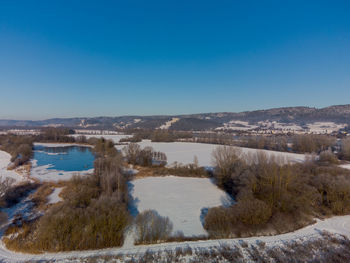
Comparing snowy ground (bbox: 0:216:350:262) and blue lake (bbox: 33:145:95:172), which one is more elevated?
Result: snowy ground (bbox: 0:216:350:262)

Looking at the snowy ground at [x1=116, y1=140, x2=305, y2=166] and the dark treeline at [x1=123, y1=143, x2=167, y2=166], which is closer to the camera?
the dark treeline at [x1=123, y1=143, x2=167, y2=166]

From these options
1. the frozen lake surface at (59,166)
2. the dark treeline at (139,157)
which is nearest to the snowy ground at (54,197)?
the frozen lake surface at (59,166)

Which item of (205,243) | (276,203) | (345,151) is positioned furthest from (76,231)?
(345,151)

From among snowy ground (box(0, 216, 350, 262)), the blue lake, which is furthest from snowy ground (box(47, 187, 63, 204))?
the blue lake

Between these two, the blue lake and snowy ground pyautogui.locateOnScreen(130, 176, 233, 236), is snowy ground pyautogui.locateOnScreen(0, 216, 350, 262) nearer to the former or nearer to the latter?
snowy ground pyautogui.locateOnScreen(130, 176, 233, 236)

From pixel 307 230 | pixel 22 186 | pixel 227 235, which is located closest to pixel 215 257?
pixel 227 235

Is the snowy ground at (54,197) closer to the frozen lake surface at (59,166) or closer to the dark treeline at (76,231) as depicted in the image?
the frozen lake surface at (59,166)
